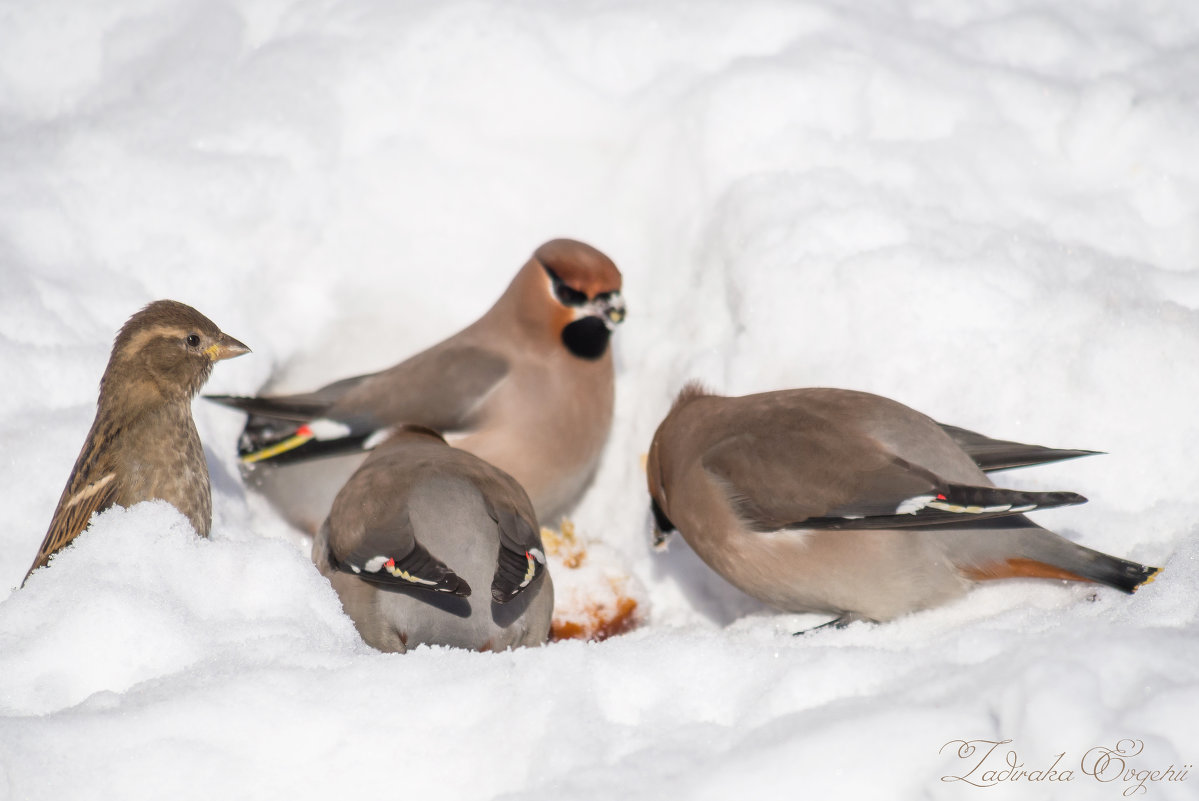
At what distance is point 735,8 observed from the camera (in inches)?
187

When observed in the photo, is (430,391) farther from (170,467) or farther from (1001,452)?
(1001,452)

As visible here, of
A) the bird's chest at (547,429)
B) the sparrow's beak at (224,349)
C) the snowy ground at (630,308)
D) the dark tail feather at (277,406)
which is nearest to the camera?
the snowy ground at (630,308)

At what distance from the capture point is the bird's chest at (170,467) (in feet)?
A: 9.93

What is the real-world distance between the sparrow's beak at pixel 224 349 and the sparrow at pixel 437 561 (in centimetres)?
59

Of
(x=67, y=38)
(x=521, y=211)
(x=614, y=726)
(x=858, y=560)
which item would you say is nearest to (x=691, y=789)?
(x=614, y=726)

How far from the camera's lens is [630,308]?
4.55 metres

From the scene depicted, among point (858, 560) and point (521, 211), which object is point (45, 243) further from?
point (858, 560)

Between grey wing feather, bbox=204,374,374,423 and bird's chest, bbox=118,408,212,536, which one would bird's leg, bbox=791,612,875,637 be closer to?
bird's chest, bbox=118,408,212,536

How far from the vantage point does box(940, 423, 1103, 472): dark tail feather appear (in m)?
3.06

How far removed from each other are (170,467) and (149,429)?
0.12 metres
